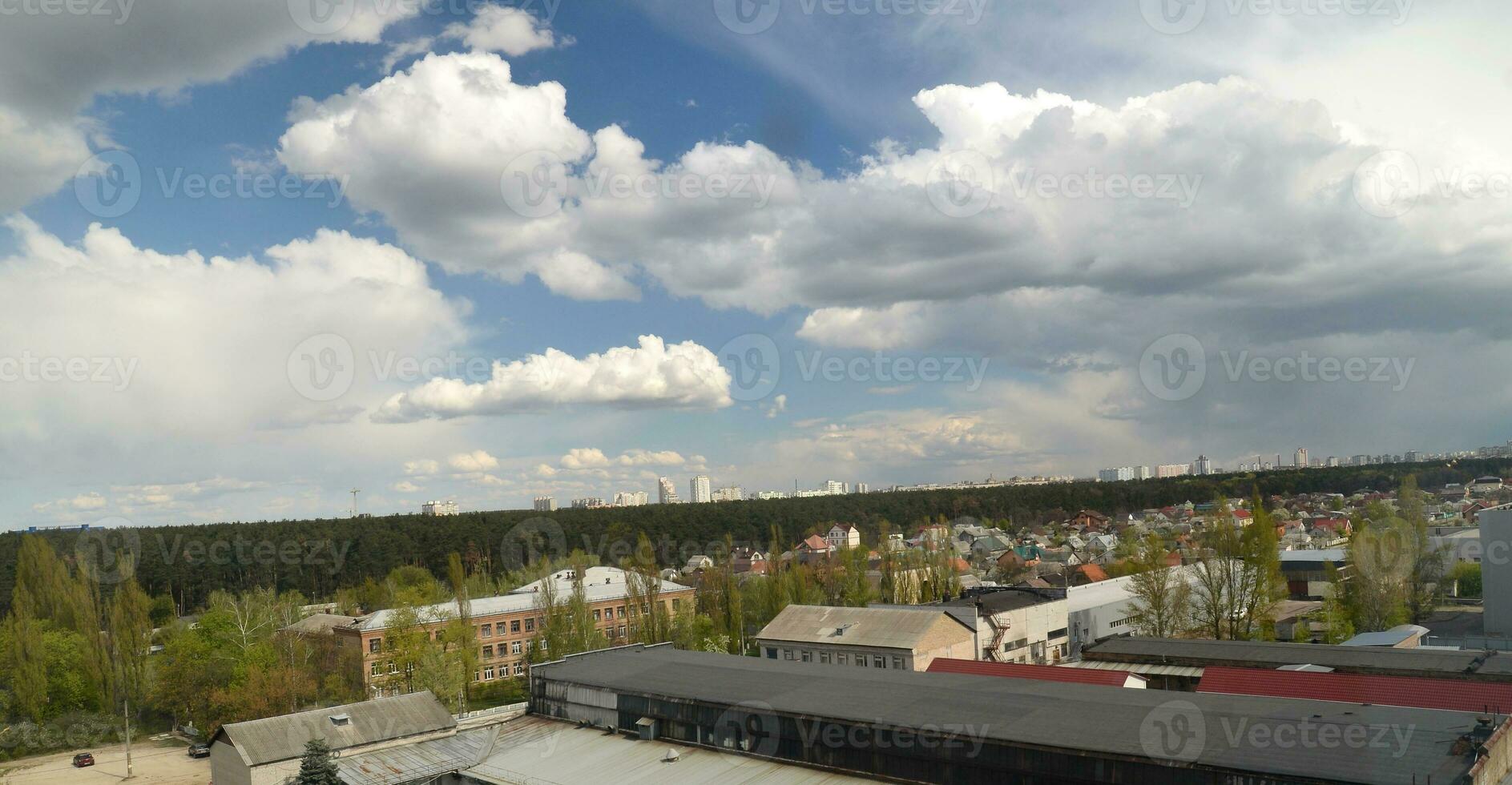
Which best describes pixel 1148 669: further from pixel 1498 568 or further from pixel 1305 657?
pixel 1498 568

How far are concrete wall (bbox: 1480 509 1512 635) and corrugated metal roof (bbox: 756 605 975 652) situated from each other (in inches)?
1022

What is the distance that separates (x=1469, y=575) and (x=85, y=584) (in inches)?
3459

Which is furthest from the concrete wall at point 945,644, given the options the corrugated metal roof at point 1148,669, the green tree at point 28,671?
the green tree at point 28,671

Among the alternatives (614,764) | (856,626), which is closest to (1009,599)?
(856,626)

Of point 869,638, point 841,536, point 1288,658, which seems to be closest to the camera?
point 1288,658

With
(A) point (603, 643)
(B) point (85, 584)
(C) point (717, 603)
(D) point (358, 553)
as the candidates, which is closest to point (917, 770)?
(A) point (603, 643)

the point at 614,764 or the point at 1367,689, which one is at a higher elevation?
the point at 1367,689

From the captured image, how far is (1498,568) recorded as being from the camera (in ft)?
131

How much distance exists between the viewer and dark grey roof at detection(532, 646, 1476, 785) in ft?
49.5

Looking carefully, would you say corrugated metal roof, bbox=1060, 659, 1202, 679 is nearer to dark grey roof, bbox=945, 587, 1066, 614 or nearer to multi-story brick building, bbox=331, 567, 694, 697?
dark grey roof, bbox=945, 587, 1066, 614

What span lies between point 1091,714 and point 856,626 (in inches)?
779

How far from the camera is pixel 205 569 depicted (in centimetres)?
8119

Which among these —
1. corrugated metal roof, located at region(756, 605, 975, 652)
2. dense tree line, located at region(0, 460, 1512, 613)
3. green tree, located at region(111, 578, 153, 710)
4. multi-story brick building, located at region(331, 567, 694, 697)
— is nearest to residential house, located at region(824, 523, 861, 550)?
dense tree line, located at region(0, 460, 1512, 613)

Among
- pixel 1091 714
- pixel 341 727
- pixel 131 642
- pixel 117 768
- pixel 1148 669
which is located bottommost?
pixel 117 768
